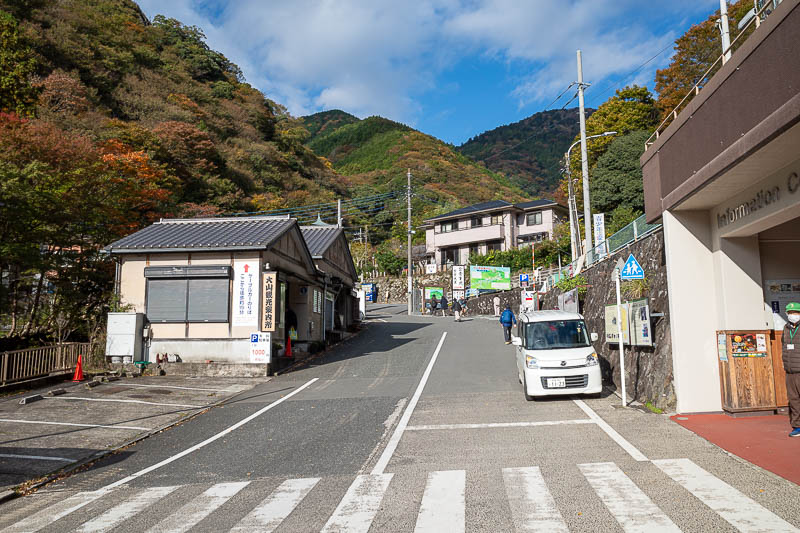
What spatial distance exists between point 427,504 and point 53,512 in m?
4.44

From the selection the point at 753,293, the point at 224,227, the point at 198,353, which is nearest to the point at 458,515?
the point at 753,293

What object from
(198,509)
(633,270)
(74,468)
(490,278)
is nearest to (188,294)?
(74,468)

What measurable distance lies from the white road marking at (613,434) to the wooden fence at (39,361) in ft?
47.4

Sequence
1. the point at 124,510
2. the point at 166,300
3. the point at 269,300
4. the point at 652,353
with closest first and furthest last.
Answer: the point at 124,510, the point at 652,353, the point at 269,300, the point at 166,300

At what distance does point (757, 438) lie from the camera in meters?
8.31

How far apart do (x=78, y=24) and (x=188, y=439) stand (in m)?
48.4

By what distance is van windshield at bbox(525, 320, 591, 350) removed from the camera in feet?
42.6

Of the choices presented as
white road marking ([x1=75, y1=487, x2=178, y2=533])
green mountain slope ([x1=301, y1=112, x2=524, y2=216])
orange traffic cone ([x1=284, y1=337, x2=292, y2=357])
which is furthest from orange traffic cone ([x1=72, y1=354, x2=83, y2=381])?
green mountain slope ([x1=301, y1=112, x2=524, y2=216])

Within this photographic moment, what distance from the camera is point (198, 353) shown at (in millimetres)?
18328

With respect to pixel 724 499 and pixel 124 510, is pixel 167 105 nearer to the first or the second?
pixel 124 510

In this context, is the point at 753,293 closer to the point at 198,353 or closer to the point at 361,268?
the point at 198,353

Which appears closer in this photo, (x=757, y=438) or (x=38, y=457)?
(x=757, y=438)

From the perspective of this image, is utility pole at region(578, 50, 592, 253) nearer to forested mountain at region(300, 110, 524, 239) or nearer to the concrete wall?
the concrete wall

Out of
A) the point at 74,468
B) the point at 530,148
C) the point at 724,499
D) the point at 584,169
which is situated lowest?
the point at 74,468
